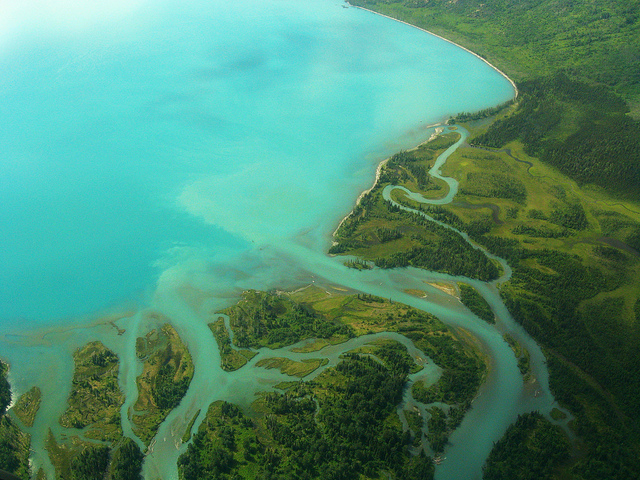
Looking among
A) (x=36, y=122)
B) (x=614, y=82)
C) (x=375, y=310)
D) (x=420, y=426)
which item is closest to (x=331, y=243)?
(x=375, y=310)

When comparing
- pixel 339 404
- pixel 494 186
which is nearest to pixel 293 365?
pixel 339 404

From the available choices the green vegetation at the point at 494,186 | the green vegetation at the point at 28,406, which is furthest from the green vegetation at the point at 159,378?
the green vegetation at the point at 494,186

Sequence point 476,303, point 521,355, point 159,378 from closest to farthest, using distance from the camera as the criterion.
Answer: point 159,378 < point 521,355 < point 476,303

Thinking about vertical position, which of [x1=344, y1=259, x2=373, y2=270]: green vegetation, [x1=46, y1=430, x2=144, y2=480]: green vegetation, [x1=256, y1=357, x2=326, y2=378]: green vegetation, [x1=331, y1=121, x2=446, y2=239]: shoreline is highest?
[x1=331, y1=121, x2=446, y2=239]: shoreline

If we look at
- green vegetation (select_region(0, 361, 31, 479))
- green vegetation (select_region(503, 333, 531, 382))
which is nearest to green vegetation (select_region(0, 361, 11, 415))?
green vegetation (select_region(0, 361, 31, 479))

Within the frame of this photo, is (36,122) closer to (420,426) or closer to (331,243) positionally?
(331,243)

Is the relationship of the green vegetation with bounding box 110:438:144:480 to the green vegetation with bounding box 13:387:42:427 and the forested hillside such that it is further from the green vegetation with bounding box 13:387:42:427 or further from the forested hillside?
the forested hillside

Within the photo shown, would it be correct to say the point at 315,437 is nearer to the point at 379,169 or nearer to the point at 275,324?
the point at 275,324
